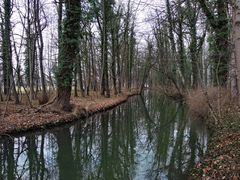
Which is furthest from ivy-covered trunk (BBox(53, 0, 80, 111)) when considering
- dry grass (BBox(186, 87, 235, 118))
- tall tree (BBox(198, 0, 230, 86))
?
dry grass (BBox(186, 87, 235, 118))

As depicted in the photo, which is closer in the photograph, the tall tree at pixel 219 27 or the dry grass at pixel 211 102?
the dry grass at pixel 211 102

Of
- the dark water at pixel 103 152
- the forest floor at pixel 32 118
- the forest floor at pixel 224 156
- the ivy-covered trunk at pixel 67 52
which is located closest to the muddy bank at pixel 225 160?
the forest floor at pixel 224 156

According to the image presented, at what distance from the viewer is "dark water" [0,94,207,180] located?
8.91 meters

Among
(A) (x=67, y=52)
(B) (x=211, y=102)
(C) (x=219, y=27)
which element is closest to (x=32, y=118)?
(A) (x=67, y=52)

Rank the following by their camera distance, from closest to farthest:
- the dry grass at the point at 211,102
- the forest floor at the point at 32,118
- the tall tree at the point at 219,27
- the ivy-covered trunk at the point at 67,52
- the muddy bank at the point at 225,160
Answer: the muddy bank at the point at 225,160, the forest floor at the point at 32,118, the dry grass at the point at 211,102, the tall tree at the point at 219,27, the ivy-covered trunk at the point at 67,52

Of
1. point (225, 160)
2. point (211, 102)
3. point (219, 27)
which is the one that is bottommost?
point (225, 160)

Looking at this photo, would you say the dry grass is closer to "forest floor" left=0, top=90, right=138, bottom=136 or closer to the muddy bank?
the muddy bank

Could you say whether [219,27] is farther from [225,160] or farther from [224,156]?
[225,160]

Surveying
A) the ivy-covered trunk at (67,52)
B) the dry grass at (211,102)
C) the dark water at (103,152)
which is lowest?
the dark water at (103,152)

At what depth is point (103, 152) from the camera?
1155cm

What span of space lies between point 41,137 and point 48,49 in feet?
153

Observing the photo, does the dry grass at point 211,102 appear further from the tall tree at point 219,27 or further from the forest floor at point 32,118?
the forest floor at point 32,118

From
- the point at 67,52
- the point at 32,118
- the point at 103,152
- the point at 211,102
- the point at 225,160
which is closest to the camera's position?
the point at 225,160

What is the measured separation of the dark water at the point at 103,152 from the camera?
351 inches
